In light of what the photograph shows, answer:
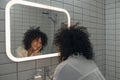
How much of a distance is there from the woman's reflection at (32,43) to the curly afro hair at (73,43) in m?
0.45

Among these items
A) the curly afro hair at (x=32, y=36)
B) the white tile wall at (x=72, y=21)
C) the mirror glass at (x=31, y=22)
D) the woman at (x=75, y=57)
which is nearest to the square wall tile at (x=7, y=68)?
the white tile wall at (x=72, y=21)

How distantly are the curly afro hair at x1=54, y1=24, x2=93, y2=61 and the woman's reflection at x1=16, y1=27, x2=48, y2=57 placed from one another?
1.49ft

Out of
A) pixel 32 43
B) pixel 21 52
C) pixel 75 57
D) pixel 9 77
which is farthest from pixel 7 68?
pixel 75 57

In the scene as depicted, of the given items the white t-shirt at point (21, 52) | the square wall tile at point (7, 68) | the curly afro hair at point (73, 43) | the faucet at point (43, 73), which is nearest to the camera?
the curly afro hair at point (73, 43)

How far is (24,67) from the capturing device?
1.42 metres

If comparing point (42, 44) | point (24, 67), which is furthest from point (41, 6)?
point (24, 67)

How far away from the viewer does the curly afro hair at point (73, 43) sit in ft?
3.52

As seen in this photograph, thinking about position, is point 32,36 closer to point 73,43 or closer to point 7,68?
point 7,68

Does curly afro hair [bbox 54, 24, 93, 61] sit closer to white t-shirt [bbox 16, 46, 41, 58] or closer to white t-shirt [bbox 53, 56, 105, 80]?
white t-shirt [bbox 53, 56, 105, 80]

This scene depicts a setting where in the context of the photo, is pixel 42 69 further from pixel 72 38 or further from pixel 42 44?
pixel 72 38

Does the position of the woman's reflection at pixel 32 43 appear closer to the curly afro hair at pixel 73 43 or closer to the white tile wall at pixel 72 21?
the white tile wall at pixel 72 21

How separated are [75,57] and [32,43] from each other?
67 centimetres

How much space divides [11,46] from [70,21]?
3.06 feet

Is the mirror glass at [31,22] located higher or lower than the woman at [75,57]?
higher
